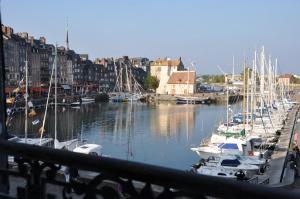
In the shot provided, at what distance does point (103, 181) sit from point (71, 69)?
395 ft

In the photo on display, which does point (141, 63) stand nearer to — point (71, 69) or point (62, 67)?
point (71, 69)

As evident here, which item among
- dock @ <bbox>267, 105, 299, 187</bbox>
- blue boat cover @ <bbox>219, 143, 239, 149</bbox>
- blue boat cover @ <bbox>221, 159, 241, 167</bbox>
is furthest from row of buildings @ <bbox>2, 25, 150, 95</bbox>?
blue boat cover @ <bbox>221, 159, 241, 167</bbox>

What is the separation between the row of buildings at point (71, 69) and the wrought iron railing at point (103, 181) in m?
68.7

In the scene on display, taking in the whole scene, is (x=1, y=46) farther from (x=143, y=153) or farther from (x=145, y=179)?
(x=143, y=153)

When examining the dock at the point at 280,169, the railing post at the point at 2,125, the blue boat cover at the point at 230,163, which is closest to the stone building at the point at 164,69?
the dock at the point at 280,169

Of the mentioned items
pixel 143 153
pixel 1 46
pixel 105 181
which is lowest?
pixel 143 153

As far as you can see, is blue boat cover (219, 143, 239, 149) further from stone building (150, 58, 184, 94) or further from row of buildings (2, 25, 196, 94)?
stone building (150, 58, 184, 94)

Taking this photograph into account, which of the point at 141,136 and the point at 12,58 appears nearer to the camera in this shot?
the point at 141,136

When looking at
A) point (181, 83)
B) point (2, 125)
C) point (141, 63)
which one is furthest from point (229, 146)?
point (141, 63)

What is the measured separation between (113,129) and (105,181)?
47.4m

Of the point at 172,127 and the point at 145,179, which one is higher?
the point at 145,179

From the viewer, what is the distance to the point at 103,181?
7.88ft

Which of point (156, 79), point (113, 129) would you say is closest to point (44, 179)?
point (113, 129)

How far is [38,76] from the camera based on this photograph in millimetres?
100875
